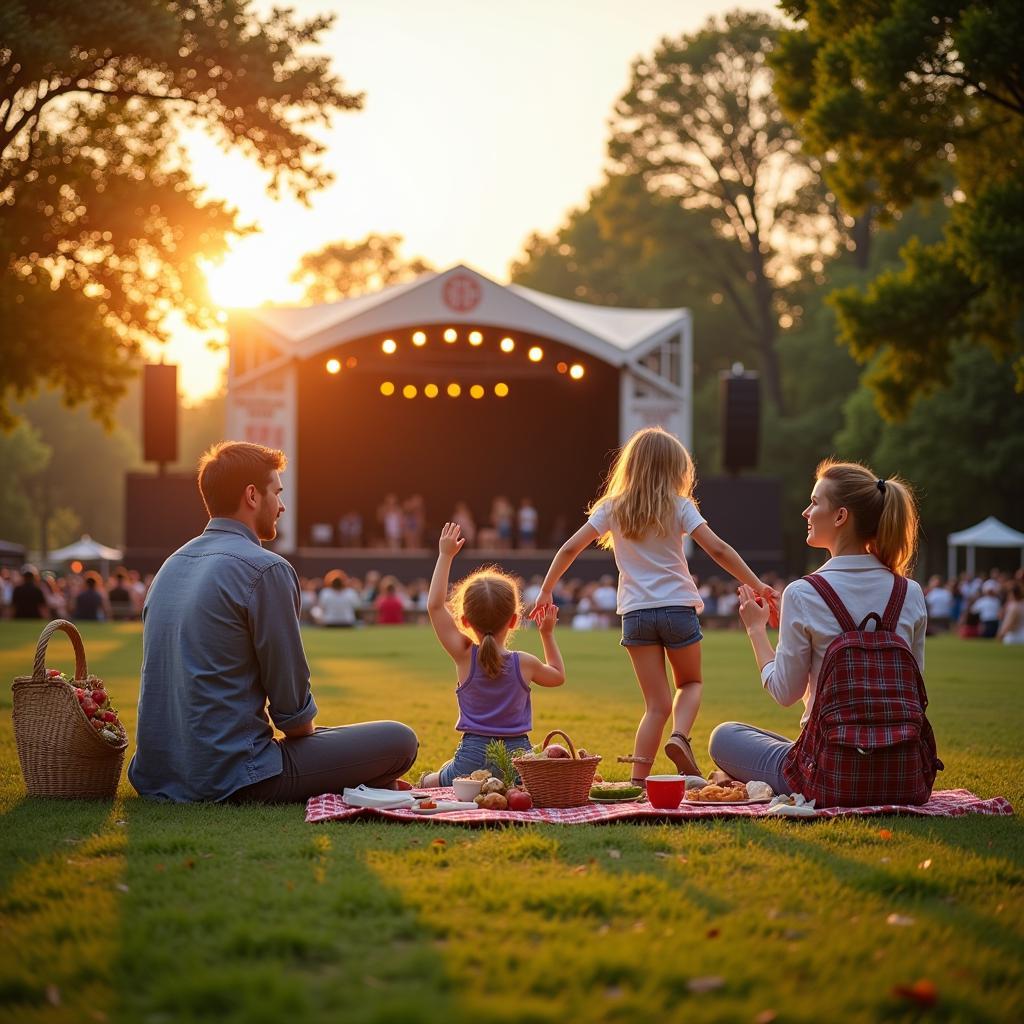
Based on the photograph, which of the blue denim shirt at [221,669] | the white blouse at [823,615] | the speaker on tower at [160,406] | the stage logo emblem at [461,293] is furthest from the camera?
the stage logo emblem at [461,293]

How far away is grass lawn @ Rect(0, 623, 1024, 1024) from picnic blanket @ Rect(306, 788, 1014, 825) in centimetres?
8

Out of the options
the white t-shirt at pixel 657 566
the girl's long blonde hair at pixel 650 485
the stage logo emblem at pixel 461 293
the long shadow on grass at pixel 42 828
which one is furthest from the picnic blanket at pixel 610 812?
the stage logo emblem at pixel 461 293

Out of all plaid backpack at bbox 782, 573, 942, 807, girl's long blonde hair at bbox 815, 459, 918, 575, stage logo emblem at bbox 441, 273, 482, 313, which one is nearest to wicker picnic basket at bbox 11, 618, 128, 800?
plaid backpack at bbox 782, 573, 942, 807

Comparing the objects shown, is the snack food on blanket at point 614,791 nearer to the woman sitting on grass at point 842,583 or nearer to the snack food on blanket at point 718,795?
the snack food on blanket at point 718,795

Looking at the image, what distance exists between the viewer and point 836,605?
14.8ft

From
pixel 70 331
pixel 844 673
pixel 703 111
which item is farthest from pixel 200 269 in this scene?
pixel 703 111

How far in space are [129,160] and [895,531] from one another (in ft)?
47.2

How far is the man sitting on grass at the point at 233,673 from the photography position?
466 centimetres

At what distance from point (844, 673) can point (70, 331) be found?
13.4 metres

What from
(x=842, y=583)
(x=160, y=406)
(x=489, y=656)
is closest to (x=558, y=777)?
(x=489, y=656)

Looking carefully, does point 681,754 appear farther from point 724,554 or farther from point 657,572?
point 724,554

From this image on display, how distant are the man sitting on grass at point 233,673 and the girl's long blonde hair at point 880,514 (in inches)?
73.5

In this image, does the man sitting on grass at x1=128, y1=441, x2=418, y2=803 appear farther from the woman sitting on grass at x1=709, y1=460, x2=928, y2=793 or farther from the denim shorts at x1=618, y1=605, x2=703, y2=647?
the woman sitting on grass at x1=709, y1=460, x2=928, y2=793

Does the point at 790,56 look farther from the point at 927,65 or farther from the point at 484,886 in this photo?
the point at 484,886
